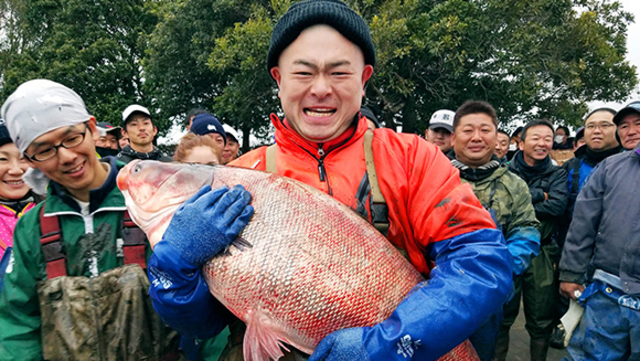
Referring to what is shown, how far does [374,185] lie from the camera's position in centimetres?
174

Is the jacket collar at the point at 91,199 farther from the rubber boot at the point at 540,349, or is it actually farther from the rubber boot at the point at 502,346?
the rubber boot at the point at 540,349

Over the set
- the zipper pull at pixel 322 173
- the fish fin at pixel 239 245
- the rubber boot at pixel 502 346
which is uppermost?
the zipper pull at pixel 322 173

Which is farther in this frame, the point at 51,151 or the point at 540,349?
the point at 540,349

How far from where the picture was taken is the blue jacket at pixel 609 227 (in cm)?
310

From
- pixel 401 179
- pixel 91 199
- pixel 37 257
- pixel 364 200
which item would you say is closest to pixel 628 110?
pixel 401 179

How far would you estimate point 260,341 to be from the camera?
1.53 meters

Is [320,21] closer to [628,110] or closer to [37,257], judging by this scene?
[37,257]

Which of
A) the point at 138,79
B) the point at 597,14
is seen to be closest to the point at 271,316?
the point at 597,14

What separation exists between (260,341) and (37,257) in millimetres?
1308

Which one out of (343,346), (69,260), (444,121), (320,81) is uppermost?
(320,81)

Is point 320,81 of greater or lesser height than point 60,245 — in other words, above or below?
above

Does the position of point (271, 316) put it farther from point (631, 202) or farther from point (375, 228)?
point (631, 202)

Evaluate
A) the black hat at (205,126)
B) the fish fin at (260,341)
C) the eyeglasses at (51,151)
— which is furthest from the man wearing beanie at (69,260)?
the black hat at (205,126)

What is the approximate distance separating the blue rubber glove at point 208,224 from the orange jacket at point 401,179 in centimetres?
Result: 35
